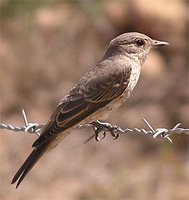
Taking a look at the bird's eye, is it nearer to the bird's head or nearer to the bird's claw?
the bird's head

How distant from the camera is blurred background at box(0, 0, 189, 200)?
8641mm

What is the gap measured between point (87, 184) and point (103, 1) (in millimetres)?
4614

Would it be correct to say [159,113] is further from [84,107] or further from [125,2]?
[84,107]

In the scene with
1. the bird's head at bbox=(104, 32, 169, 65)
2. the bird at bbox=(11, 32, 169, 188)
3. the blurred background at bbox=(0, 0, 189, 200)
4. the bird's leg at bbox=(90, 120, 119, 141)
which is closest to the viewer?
the bird at bbox=(11, 32, 169, 188)

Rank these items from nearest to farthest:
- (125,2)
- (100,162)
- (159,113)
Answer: (100,162), (159,113), (125,2)

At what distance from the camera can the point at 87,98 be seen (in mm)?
5266

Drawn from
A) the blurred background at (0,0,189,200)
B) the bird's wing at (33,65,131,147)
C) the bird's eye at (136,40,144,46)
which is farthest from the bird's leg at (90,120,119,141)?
the blurred background at (0,0,189,200)

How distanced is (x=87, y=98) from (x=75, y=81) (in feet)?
19.6

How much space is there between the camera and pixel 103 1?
1158 centimetres

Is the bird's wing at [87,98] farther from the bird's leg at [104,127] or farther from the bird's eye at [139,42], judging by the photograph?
the bird's eye at [139,42]

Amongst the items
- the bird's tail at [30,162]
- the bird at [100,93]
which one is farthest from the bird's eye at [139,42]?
the bird's tail at [30,162]

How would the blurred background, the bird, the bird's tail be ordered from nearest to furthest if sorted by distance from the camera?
the bird's tail
the bird
the blurred background

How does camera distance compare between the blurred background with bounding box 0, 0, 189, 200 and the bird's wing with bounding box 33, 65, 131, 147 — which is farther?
the blurred background with bounding box 0, 0, 189, 200

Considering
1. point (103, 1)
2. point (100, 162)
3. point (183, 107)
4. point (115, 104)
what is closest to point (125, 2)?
point (103, 1)
